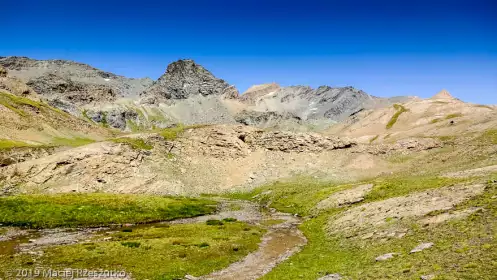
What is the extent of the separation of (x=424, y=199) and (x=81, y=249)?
144 ft

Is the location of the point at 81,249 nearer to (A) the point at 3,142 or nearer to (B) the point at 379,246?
(B) the point at 379,246

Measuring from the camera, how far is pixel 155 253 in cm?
3962

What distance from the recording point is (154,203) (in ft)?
244

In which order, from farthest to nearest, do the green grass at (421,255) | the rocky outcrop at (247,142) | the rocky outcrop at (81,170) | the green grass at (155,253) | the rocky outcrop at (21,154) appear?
the rocky outcrop at (247,142)
the rocky outcrop at (21,154)
the rocky outcrop at (81,170)
the green grass at (155,253)
the green grass at (421,255)

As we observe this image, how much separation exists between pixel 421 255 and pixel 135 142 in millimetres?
103967

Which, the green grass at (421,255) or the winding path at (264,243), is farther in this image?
the winding path at (264,243)

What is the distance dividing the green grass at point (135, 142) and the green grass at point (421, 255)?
8525cm

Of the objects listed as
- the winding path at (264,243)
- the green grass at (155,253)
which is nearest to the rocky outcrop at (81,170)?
the winding path at (264,243)

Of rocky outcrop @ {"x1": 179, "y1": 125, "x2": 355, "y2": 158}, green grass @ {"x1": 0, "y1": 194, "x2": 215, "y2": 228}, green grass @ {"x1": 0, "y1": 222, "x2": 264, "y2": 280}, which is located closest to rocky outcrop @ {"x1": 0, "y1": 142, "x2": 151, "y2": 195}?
green grass @ {"x1": 0, "y1": 194, "x2": 215, "y2": 228}

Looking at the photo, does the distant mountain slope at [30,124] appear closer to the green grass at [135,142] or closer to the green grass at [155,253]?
the green grass at [135,142]

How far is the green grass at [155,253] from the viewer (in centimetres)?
3416

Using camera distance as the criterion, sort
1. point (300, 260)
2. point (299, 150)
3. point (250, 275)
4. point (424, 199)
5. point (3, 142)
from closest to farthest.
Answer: point (250, 275), point (300, 260), point (424, 199), point (3, 142), point (299, 150)

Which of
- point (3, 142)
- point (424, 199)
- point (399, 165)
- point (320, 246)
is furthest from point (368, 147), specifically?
point (3, 142)

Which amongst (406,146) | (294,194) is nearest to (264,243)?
(294,194)
